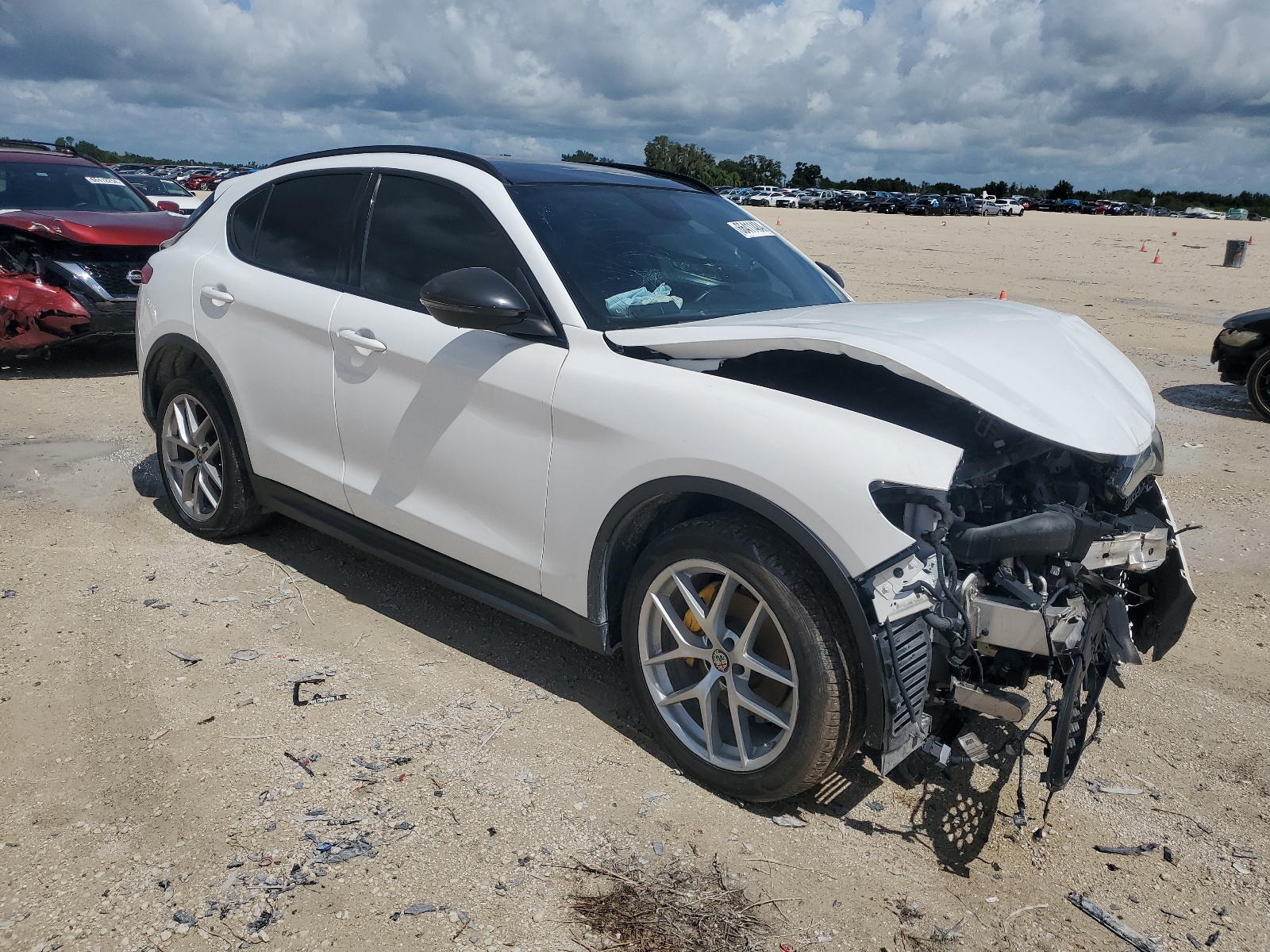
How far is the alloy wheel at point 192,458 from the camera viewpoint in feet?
15.7

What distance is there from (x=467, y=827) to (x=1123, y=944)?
183cm

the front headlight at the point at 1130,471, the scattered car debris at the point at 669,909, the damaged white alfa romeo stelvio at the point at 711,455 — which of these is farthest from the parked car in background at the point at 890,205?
the scattered car debris at the point at 669,909

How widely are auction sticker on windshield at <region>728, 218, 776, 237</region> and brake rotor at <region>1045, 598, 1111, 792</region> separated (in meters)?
2.22

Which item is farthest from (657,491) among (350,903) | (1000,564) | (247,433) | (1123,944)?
(247,433)

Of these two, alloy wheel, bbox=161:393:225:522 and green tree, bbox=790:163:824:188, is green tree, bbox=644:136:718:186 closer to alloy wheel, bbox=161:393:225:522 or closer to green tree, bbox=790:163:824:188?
green tree, bbox=790:163:824:188

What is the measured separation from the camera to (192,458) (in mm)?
4973

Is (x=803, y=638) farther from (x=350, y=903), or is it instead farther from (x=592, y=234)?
(x=592, y=234)

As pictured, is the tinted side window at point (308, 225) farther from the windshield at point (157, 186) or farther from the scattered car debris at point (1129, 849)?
the windshield at point (157, 186)

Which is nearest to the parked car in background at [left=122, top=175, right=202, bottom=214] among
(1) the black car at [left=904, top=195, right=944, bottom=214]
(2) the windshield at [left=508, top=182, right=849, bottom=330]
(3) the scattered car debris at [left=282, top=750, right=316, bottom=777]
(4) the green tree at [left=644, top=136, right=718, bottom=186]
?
(2) the windshield at [left=508, top=182, right=849, bottom=330]

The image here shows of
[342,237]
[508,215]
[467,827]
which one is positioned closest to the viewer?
[467,827]

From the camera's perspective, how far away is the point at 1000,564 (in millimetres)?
2879

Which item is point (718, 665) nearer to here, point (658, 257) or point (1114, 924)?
point (1114, 924)

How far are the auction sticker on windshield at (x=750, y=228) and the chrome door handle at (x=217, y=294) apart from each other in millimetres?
2269

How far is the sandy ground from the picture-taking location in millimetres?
2625
